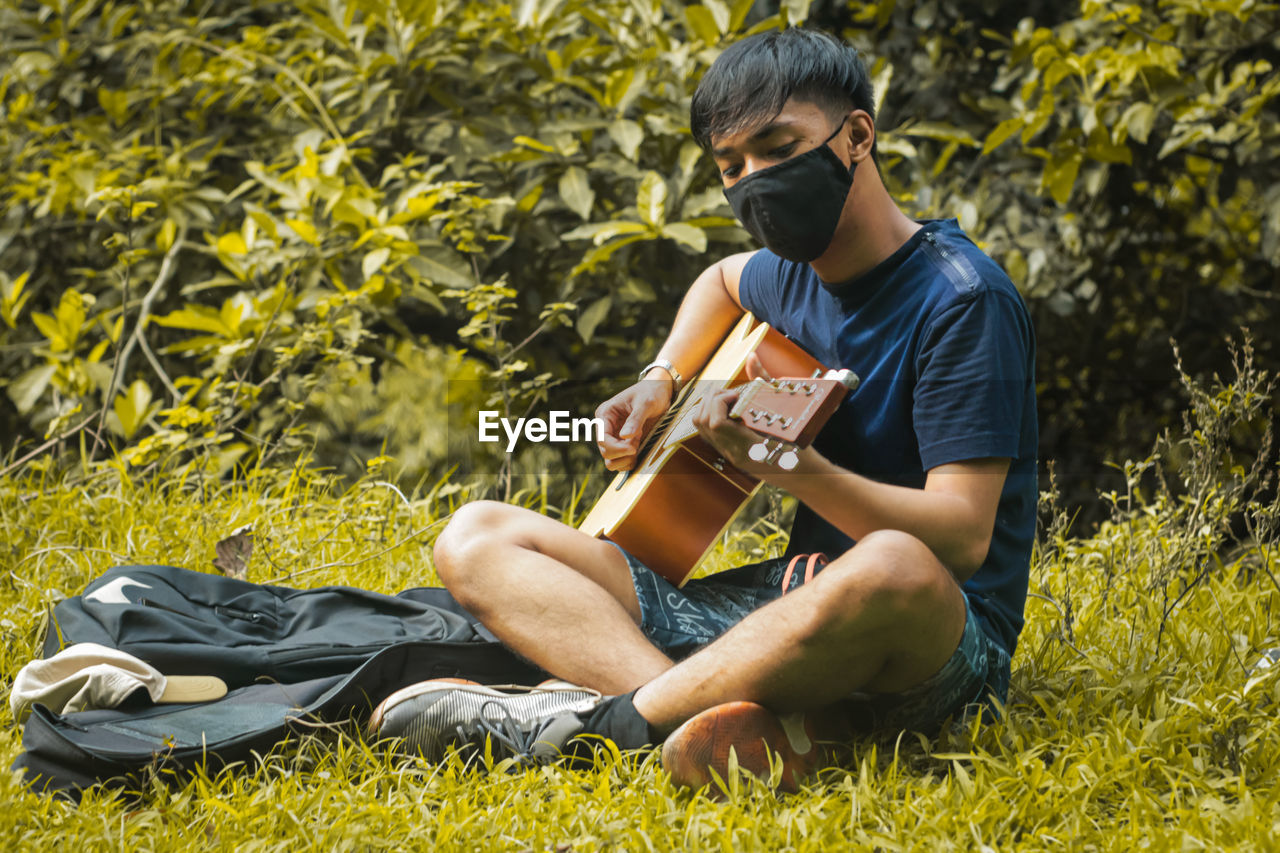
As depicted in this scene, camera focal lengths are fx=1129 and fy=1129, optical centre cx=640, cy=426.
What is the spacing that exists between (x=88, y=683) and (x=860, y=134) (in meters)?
1.77

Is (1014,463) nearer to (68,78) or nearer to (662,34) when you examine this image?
(662,34)

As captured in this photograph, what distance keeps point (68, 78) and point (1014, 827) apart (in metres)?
4.16

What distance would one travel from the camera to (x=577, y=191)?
3.58 meters

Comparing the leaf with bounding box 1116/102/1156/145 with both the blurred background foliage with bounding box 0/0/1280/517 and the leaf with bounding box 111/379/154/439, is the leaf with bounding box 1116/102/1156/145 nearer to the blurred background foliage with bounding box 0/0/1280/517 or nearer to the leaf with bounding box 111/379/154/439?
the blurred background foliage with bounding box 0/0/1280/517

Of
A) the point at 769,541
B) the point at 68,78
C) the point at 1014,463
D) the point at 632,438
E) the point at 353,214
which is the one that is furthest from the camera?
the point at 68,78

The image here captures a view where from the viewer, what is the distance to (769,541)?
3.14m

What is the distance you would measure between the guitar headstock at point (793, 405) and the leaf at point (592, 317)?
180 cm

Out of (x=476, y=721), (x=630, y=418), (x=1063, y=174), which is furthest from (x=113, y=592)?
(x=1063, y=174)

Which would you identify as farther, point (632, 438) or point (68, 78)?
point (68, 78)

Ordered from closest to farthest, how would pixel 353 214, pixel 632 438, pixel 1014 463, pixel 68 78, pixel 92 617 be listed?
pixel 1014 463
pixel 92 617
pixel 632 438
pixel 353 214
pixel 68 78

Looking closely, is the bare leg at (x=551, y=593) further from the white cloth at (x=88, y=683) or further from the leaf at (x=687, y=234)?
the leaf at (x=687, y=234)

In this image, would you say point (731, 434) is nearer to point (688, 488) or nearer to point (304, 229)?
point (688, 488)

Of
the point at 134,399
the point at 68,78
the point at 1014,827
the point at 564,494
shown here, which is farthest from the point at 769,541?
the point at 68,78

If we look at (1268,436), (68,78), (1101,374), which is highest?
(68,78)
